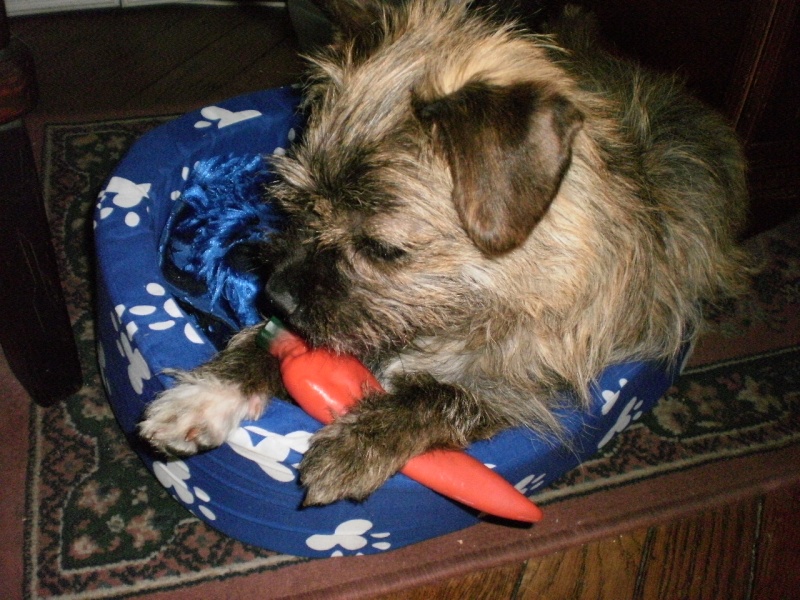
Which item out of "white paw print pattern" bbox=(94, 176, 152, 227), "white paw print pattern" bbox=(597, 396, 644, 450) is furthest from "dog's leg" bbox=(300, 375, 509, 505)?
"white paw print pattern" bbox=(94, 176, 152, 227)

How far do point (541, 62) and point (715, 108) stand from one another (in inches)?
62.5

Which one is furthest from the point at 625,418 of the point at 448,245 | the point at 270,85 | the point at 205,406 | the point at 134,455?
the point at 270,85

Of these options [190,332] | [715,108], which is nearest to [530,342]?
[190,332]

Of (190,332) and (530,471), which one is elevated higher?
(190,332)

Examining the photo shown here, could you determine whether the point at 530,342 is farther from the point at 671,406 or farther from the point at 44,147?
the point at 44,147

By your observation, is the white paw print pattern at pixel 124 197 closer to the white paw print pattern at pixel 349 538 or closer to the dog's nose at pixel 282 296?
the dog's nose at pixel 282 296

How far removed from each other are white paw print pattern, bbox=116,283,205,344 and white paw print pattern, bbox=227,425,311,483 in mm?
410

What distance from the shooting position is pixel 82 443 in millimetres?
2393

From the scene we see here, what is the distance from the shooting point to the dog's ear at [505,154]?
138cm

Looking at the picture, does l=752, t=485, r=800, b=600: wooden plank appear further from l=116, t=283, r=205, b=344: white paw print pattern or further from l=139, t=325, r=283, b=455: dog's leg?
l=116, t=283, r=205, b=344: white paw print pattern

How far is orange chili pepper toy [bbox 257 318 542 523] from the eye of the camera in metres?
1.75

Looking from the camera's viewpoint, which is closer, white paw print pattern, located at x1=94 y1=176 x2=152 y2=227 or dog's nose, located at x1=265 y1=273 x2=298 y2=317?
dog's nose, located at x1=265 y1=273 x2=298 y2=317

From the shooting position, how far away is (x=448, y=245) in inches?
64.6

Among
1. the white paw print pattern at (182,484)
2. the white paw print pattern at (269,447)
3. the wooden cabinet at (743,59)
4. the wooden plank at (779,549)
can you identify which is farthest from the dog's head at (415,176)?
the wooden plank at (779,549)
